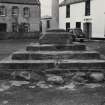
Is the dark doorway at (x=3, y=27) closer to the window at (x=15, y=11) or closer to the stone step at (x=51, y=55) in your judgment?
the window at (x=15, y=11)

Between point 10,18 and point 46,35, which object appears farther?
point 10,18

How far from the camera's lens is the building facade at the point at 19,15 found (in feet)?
141

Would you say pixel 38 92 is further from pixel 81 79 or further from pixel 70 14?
pixel 70 14

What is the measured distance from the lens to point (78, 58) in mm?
10336

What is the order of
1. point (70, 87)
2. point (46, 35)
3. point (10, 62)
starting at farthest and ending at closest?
point (46, 35) → point (10, 62) → point (70, 87)

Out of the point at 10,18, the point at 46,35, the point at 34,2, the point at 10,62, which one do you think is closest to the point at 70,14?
the point at 34,2

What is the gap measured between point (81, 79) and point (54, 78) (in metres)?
0.88

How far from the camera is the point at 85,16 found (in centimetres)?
3869

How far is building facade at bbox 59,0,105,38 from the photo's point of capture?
34.9m

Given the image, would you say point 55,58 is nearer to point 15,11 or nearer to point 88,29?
point 88,29

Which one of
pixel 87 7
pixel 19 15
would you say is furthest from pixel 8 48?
pixel 19 15

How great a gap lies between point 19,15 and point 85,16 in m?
11.3

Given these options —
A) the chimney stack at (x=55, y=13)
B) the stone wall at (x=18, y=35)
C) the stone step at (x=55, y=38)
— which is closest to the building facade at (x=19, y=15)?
the stone wall at (x=18, y=35)

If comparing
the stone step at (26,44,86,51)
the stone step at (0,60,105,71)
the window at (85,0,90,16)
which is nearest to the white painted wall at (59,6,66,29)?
the window at (85,0,90,16)
